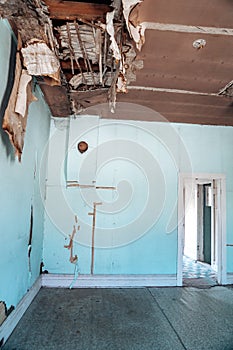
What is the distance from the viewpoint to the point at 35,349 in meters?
2.36

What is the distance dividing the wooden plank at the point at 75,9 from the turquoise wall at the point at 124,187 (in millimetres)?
2443

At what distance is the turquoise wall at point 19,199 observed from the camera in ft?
7.36

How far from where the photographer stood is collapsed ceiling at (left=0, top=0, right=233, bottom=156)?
6.72 feet

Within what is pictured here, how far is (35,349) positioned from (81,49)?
9.25 feet

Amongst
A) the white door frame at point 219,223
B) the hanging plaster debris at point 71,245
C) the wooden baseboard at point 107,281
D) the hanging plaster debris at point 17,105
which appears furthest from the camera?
the white door frame at point 219,223

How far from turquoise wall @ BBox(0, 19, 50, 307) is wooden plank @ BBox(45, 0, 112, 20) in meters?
0.41

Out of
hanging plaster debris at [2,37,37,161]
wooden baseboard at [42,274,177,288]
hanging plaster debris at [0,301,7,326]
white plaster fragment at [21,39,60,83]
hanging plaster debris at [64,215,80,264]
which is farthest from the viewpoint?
hanging plaster debris at [64,215,80,264]

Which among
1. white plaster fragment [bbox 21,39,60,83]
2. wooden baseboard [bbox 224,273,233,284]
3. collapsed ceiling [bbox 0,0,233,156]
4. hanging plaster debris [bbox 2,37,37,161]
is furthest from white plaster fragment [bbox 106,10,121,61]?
wooden baseboard [bbox 224,273,233,284]

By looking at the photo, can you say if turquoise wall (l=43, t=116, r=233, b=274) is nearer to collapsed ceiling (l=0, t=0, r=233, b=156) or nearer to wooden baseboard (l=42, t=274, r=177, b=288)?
wooden baseboard (l=42, t=274, r=177, b=288)

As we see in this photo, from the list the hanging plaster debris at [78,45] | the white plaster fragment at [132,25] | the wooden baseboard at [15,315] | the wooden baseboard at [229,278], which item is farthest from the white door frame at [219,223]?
the white plaster fragment at [132,25]

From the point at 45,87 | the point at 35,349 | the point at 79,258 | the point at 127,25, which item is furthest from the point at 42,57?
the point at 79,258

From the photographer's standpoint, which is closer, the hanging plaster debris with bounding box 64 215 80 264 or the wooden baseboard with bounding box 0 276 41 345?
the wooden baseboard with bounding box 0 276 41 345

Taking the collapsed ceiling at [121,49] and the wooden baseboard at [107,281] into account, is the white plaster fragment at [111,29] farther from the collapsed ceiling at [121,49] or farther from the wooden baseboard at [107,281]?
the wooden baseboard at [107,281]

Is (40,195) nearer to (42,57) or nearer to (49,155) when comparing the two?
(49,155)
